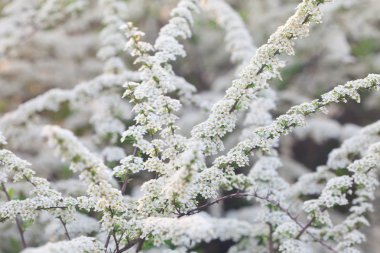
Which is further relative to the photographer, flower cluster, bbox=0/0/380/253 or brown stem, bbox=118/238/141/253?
brown stem, bbox=118/238/141/253

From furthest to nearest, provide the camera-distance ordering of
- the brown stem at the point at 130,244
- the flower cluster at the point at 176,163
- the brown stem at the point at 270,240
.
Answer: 1. the brown stem at the point at 270,240
2. the brown stem at the point at 130,244
3. the flower cluster at the point at 176,163

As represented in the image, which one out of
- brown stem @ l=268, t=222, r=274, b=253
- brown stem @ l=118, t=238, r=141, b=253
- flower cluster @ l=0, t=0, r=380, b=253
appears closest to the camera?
flower cluster @ l=0, t=0, r=380, b=253

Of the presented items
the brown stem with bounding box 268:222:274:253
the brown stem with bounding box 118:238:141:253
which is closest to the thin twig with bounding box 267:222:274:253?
the brown stem with bounding box 268:222:274:253

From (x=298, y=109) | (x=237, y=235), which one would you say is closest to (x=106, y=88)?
(x=237, y=235)

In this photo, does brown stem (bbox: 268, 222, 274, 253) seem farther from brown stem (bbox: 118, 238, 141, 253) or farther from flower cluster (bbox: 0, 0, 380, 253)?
brown stem (bbox: 118, 238, 141, 253)

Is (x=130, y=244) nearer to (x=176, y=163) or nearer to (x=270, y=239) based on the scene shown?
(x=176, y=163)

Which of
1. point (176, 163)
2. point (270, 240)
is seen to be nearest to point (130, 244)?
point (176, 163)

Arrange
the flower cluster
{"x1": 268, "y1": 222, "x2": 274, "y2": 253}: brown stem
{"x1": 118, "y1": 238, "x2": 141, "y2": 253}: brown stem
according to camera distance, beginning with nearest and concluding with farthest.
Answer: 1. the flower cluster
2. {"x1": 118, "y1": 238, "x2": 141, "y2": 253}: brown stem
3. {"x1": 268, "y1": 222, "x2": 274, "y2": 253}: brown stem

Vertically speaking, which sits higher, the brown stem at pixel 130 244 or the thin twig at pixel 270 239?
the thin twig at pixel 270 239

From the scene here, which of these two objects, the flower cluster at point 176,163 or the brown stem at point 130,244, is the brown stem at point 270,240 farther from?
the brown stem at point 130,244

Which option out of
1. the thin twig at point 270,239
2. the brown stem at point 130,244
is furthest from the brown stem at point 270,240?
the brown stem at point 130,244

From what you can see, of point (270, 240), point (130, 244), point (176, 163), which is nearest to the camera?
point (176, 163)

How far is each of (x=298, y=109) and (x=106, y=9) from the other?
7.74 feet

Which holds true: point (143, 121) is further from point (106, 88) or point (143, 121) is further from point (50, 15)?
point (50, 15)
